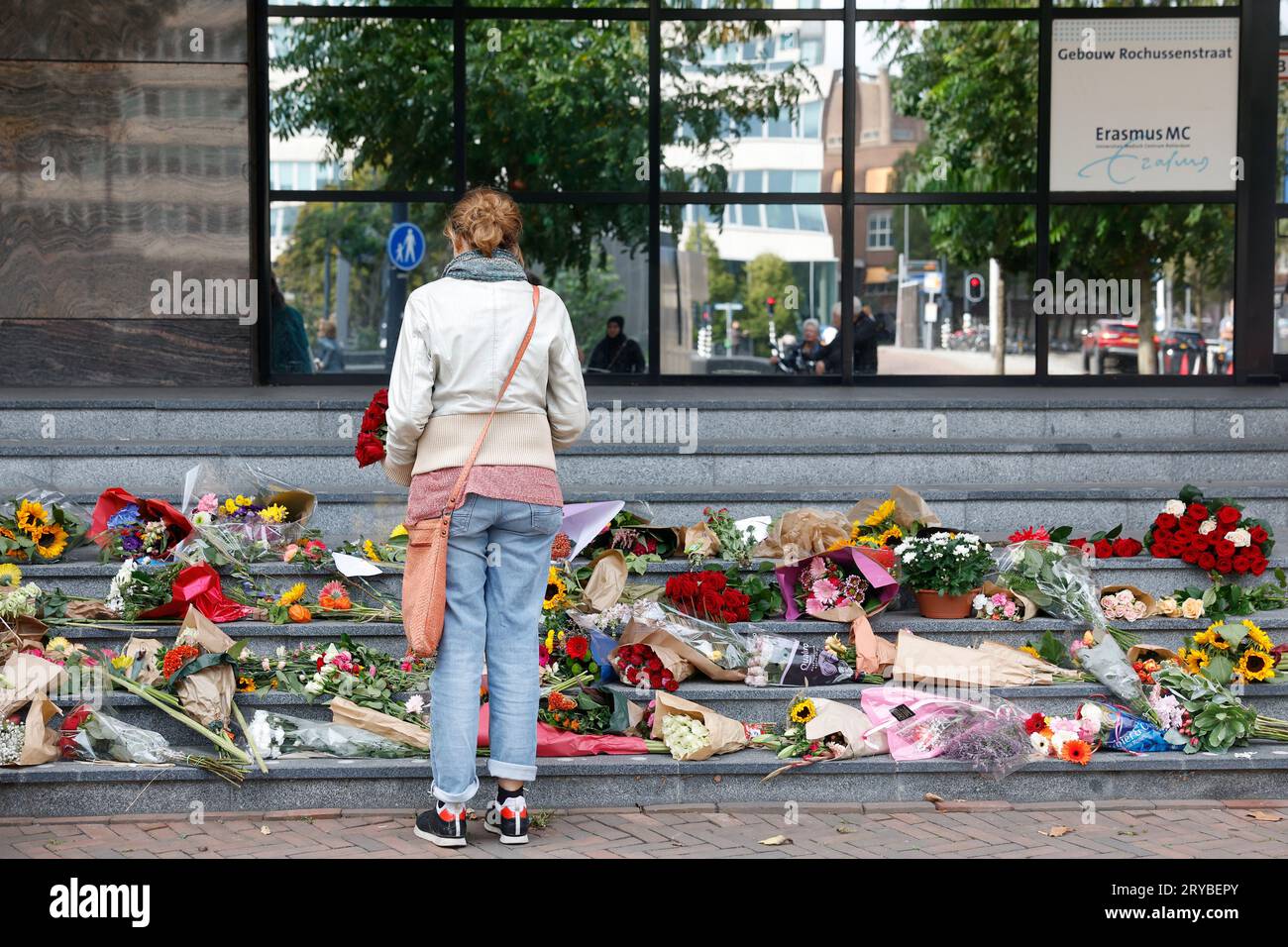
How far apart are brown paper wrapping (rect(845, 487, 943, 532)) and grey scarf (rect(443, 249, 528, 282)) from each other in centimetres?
262

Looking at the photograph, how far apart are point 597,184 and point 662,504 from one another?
4635mm

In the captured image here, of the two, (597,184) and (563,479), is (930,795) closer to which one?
(563,479)

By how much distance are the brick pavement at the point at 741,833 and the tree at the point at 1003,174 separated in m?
6.82

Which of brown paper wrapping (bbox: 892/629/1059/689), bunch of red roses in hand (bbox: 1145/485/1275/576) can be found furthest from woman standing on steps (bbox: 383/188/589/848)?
bunch of red roses in hand (bbox: 1145/485/1275/576)

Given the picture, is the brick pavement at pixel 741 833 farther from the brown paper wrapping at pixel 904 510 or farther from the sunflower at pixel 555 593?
the brown paper wrapping at pixel 904 510

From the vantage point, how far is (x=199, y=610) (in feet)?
19.5

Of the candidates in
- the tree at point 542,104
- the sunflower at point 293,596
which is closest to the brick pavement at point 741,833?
the sunflower at point 293,596

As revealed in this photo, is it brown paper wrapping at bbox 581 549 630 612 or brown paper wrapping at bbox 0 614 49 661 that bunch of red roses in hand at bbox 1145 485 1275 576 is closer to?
brown paper wrapping at bbox 581 549 630 612

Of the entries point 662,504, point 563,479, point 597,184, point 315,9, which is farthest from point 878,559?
point 315,9

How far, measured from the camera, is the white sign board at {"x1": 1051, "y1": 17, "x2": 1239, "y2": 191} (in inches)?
444

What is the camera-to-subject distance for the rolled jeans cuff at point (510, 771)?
15.8ft

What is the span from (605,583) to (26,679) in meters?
2.21

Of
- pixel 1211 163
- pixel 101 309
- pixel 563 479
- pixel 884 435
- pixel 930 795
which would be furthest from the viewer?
pixel 1211 163

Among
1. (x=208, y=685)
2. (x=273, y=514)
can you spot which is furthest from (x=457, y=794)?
(x=273, y=514)
